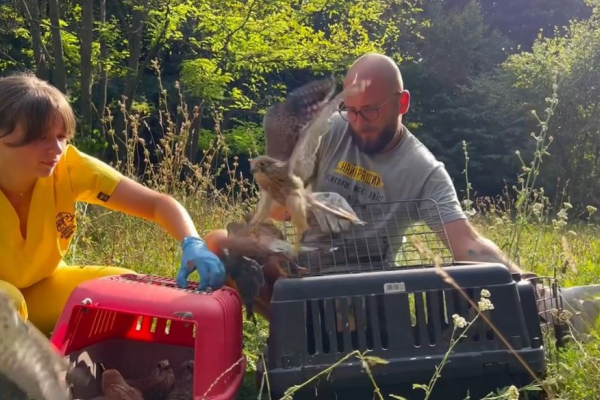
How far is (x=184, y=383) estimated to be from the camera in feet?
8.07

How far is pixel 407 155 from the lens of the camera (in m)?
3.05

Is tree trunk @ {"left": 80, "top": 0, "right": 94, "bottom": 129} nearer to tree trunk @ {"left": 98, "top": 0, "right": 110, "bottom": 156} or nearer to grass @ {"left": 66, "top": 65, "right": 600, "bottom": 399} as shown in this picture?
tree trunk @ {"left": 98, "top": 0, "right": 110, "bottom": 156}

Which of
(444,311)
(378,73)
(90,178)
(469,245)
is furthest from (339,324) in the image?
(378,73)

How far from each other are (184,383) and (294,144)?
3.88 feet

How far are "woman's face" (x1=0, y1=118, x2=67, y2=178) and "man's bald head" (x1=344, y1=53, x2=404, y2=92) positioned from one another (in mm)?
1313

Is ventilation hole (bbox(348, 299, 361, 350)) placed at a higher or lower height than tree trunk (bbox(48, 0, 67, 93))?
lower

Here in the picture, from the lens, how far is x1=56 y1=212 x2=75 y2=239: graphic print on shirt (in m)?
2.74

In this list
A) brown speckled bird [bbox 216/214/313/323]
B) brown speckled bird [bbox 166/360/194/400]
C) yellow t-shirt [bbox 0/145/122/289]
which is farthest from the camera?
yellow t-shirt [bbox 0/145/122/289]

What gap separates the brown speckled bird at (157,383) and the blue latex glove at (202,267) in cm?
30

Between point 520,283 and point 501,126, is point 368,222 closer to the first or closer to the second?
point 520,283

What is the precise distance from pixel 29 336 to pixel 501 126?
18984mm

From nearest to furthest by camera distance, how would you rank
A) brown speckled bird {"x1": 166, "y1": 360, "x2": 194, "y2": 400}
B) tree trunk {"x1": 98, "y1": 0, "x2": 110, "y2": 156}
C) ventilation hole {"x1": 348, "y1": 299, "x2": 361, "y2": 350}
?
ventilation hole {"x1": 348, "y1": 299, "x2": 361, "y2": 350}, brown speckled bird {"x1": 166, "y1": 360, "x2": 194, "y2": 400}, tree trunk {"x1": 98, "y1": 0, "x2": 110, "y2": 156}

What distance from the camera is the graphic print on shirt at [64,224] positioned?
8.98 ft

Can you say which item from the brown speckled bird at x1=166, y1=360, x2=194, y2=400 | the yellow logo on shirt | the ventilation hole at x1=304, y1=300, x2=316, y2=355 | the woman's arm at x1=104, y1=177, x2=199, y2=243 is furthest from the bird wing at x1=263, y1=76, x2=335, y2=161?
the ventilation hole at x1=304, y1=300, x2=316, y2=355
